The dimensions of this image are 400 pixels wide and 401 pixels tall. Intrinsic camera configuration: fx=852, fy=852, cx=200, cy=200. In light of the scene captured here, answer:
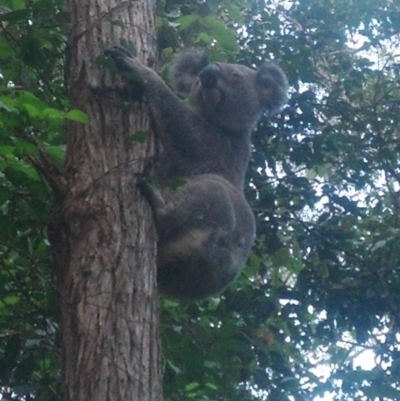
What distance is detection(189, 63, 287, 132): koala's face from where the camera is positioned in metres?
5.32

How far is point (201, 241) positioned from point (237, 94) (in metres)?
1.59

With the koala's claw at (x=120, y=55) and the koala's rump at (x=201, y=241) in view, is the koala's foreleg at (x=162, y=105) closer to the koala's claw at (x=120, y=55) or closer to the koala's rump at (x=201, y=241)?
the koala's claw at (x=120, y=55)

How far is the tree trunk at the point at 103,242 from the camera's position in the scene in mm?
2873

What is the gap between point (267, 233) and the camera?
20.2 ft

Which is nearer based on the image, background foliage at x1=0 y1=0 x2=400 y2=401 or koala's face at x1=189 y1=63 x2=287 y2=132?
background foliage at x1=0 y1=0 x2=400 y2=401

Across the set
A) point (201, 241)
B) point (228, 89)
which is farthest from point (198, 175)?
point (228, 89)

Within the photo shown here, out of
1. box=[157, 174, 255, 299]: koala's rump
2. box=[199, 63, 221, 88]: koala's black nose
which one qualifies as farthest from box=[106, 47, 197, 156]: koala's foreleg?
box=[199, 63, 221, 88]: koala's black nose

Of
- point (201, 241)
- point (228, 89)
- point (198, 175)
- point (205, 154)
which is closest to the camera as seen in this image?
point (201, 241)

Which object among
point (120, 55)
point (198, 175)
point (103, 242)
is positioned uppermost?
point (198, 175)

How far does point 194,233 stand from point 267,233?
1.84m

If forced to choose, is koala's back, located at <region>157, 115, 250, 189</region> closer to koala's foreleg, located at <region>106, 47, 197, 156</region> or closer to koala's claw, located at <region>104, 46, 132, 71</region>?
koala's foreleg, located at <region>106, 47, 197, 156</region>

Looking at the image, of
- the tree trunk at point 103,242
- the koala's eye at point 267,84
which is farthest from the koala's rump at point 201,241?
the koala's eye at point 267,84

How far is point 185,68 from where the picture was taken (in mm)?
5051

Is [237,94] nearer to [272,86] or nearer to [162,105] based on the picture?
[272,86]
